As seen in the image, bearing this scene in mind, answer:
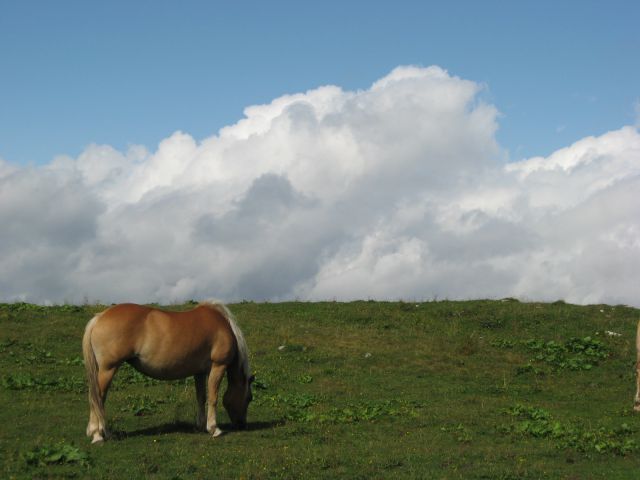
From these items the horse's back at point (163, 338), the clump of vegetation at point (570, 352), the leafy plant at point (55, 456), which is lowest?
the leafy plant at point (55, 456)

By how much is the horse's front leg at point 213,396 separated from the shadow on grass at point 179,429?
1.17 ft

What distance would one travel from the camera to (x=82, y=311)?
3088 cm

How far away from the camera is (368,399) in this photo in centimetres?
2034

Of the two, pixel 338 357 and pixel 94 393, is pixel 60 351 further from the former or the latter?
pixel 94 393

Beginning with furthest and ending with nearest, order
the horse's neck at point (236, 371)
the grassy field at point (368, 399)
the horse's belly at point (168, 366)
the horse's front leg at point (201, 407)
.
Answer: the horse's neck at point (236, 371)
the horse's front leg at point (201, 407)
the horse's belly at point (168, 366)
the grassy field at point (368, 399)

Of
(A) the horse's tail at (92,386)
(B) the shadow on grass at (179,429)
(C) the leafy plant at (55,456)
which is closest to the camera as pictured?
(C) the leafy plant at (55,456)

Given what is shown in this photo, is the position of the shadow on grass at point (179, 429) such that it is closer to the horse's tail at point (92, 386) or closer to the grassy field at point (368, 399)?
the grassy field at point (368, 399)

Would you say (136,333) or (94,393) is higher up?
(136,333)

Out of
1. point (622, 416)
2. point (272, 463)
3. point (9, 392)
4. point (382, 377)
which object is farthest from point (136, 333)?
point (622, 416)

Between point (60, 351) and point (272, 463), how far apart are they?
14.4m

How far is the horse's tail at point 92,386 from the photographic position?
1475 cm

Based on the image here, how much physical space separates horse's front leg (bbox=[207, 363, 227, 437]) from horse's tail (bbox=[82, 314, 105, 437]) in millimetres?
2207

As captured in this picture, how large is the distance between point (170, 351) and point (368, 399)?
6828 mm

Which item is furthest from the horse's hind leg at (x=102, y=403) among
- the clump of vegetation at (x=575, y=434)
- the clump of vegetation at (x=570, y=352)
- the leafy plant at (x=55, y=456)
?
the clump of vegetation at (x=570, y=352)
